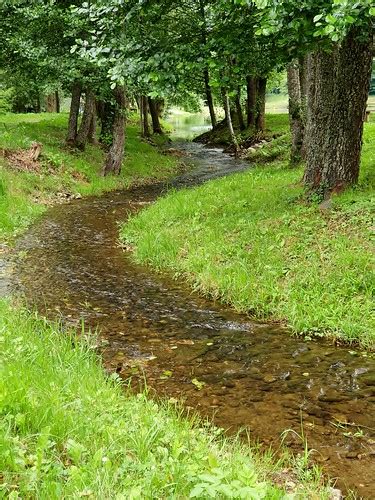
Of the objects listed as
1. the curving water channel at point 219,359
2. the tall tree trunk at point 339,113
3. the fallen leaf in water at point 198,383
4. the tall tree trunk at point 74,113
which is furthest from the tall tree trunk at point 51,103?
the fallen leaf in water at point 198,383

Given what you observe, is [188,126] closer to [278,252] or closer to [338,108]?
[338,108]

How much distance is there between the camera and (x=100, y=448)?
11.3ft

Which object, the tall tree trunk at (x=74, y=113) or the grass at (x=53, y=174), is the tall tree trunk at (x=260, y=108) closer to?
the grass at (x=53, y=174)

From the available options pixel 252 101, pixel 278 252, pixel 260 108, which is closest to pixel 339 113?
pixel 278 252

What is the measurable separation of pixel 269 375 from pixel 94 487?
3.42 m

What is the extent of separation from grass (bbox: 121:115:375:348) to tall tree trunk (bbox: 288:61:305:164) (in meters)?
4.47

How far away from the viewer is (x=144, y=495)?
303 centimetres

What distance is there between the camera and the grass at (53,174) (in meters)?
14.7

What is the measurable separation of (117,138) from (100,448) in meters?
19.0

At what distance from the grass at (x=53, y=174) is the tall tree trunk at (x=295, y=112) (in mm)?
7441

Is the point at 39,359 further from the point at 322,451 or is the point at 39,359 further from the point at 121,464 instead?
the point at 322,451

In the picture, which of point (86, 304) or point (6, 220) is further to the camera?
point (6, 220)

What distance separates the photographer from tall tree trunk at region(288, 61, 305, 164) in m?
17.2

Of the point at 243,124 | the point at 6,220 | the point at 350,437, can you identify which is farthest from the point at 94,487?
the point at 243,124
